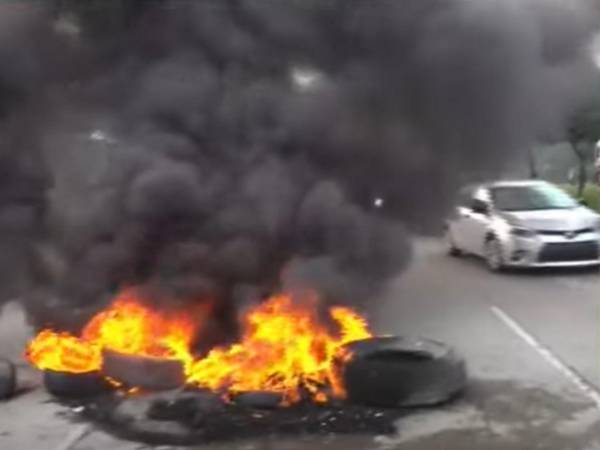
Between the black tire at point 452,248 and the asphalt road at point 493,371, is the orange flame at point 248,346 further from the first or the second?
the black tire at point 452,248

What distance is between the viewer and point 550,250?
1458 cm

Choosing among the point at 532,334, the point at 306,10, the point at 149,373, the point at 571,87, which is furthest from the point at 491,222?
the point at 149,373

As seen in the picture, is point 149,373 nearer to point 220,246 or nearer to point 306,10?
point 220,246

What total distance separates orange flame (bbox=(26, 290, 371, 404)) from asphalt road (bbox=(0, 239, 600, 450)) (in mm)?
682

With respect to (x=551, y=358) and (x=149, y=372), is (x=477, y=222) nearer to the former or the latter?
(x=551, y=358)

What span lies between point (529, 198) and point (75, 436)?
35.1 ft

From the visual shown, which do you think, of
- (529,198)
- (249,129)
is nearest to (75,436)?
(249,129)

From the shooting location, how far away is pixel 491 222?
15.3m

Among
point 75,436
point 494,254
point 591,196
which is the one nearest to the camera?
point 75,436

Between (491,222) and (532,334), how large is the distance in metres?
5.18

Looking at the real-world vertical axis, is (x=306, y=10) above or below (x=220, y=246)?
above

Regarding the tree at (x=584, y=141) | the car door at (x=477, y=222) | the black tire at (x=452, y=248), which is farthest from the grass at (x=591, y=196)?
the car door at (x=477, y=222)

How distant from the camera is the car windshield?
1561 cm

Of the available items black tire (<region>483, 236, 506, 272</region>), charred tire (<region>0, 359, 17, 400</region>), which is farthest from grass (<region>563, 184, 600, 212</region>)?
charred tire (<region>0, 359, 17, 400</region>)
